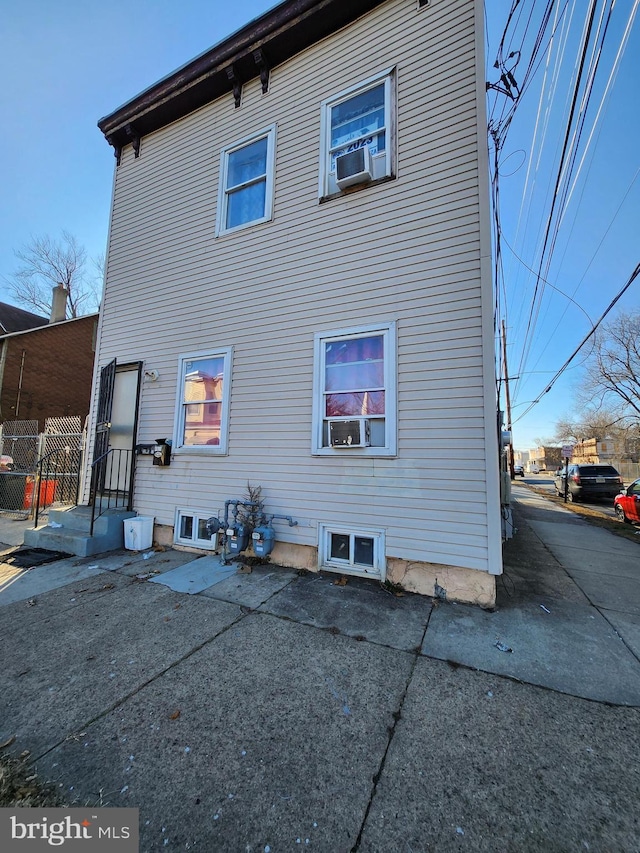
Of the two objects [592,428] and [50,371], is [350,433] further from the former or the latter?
[592,428]

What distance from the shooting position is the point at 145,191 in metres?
6.73

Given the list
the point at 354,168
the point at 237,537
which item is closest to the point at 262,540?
the point at 237,537

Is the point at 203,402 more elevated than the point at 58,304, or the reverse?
the point at 58,304

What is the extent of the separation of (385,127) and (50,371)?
56.5 feet

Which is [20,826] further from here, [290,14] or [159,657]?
[290,14]

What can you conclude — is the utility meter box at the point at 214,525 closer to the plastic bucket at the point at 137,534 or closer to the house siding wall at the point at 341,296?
the house siding wall at the point at 341,296

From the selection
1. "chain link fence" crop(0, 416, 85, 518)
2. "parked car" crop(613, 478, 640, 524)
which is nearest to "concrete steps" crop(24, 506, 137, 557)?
"chain link fence" crop(0, 416, 85, 518)

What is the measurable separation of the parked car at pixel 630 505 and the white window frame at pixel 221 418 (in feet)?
34.9

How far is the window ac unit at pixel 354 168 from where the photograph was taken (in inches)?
178

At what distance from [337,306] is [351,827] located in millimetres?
4557

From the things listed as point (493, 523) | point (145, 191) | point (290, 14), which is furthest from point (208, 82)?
point (493, 523)

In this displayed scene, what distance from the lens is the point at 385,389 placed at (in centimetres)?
421

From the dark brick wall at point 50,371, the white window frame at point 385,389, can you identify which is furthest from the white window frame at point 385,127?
the dark brick wall at point 50,371

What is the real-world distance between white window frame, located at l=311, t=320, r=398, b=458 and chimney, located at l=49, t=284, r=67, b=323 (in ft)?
55.6
